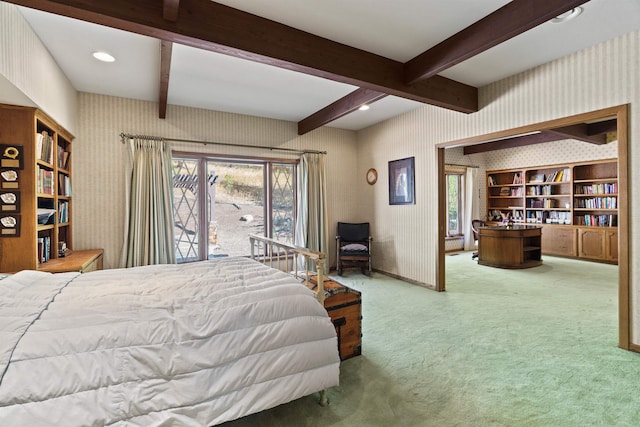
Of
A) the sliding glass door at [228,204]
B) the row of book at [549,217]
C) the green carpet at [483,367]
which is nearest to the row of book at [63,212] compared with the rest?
the sliding glass door at [228,204]

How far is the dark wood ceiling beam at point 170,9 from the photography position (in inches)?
69.0

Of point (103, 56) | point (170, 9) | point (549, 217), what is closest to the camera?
point (170, 9)

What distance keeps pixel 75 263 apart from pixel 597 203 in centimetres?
894

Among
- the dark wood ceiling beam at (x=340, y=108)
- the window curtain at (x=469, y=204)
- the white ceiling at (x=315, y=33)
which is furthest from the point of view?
the window curtain at (x=469, y=204)

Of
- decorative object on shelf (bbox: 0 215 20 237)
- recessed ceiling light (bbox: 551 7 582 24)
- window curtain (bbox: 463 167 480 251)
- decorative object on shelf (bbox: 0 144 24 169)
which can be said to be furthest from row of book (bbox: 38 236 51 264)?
window curtain (bbox: 463 167 480 251)

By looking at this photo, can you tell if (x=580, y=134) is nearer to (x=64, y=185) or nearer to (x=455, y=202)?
(x=455, y=202)

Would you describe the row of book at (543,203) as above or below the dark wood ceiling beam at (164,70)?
below

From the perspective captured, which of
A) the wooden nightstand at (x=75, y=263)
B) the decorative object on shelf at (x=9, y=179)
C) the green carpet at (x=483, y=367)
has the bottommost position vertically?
the green carpet at (x=483, y=367)

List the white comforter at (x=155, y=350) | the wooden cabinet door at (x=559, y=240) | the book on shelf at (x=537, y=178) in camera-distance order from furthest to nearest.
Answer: the book on shelf at (x=537, y=178), the wooden cabinet door at (x=559, y=240), the white comforter at (x=155, y=350)

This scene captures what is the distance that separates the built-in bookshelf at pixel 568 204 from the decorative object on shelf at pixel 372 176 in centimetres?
459

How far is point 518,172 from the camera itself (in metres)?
7.58

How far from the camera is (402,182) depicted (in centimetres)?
473

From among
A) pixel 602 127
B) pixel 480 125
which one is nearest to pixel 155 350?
pixel 480 125

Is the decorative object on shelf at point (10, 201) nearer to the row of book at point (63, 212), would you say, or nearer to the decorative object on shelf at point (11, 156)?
the decorative object on shelf at point (11, 156)
